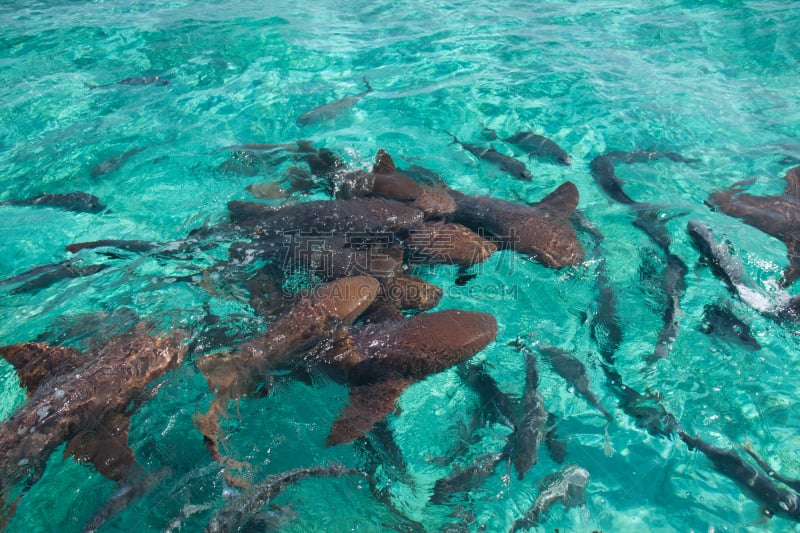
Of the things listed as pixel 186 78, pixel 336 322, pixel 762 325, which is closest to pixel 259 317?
pixel 336 322

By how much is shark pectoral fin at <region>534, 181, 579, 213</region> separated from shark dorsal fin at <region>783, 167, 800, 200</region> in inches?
107

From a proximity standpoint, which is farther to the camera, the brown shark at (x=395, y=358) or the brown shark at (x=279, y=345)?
the brown shark at (x=279, y=345)

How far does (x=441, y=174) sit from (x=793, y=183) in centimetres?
430

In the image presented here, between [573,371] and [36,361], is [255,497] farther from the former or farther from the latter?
[573,371]

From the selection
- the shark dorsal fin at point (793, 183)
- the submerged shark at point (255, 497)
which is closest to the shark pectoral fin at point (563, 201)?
the shark dorsal fin at point (793, 183)

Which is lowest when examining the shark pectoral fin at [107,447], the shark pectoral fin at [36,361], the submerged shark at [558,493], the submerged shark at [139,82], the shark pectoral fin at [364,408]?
the submerged shark at [558,493]

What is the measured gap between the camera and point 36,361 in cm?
366

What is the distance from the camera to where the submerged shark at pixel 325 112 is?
7961 mm

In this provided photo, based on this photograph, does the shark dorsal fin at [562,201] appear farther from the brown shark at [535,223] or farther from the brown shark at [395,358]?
the brown shark at [395,358]

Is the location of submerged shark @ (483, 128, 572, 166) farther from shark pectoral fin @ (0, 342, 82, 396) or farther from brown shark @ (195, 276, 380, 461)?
shark pectoral fin @ (0, 342, 82, 396)

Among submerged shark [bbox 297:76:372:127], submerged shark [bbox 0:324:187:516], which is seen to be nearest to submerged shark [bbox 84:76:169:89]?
submerged shark [bbox 297:76:372:127]

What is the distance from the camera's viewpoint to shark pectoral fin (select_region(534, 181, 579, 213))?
17.7 ft

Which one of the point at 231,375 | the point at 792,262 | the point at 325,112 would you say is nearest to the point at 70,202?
the point at 325,112

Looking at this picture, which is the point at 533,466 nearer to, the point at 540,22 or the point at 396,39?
the point at 396,39
